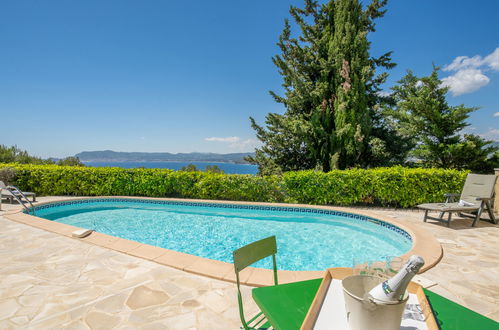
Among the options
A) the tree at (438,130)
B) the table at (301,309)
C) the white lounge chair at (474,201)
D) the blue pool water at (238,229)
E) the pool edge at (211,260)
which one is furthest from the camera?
the tree at (438,130)

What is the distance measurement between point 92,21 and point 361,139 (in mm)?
13046

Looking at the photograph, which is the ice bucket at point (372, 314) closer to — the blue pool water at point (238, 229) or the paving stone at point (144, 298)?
the paving stone at point (144, 298)

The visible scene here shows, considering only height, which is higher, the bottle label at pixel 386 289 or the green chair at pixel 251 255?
the bottle label at pixel 386 289

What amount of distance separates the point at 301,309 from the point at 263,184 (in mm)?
7917

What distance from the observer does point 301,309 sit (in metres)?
1.37

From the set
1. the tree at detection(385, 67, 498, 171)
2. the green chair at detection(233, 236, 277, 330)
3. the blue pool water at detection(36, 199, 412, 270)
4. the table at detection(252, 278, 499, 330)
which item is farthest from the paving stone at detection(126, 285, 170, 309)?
the tree at detection(385, 67, 498, 171)

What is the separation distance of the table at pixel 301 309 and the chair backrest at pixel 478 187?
6647 mm

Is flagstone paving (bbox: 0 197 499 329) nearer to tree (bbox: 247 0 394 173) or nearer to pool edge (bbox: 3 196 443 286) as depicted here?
pool edge (bbox: 3 196 443 286)

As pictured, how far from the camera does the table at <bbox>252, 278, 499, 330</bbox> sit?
1.17 m

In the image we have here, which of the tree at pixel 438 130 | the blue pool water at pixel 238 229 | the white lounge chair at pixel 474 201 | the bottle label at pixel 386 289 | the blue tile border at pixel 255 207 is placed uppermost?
the tree at pixel 438 130

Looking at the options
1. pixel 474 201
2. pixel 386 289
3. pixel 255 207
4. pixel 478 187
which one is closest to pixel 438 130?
pixel 478 187

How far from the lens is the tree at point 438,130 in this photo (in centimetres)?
1102

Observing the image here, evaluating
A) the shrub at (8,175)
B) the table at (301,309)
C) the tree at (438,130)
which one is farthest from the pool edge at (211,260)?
the tree at (438,130)

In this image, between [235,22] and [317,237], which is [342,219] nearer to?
[317,237]
